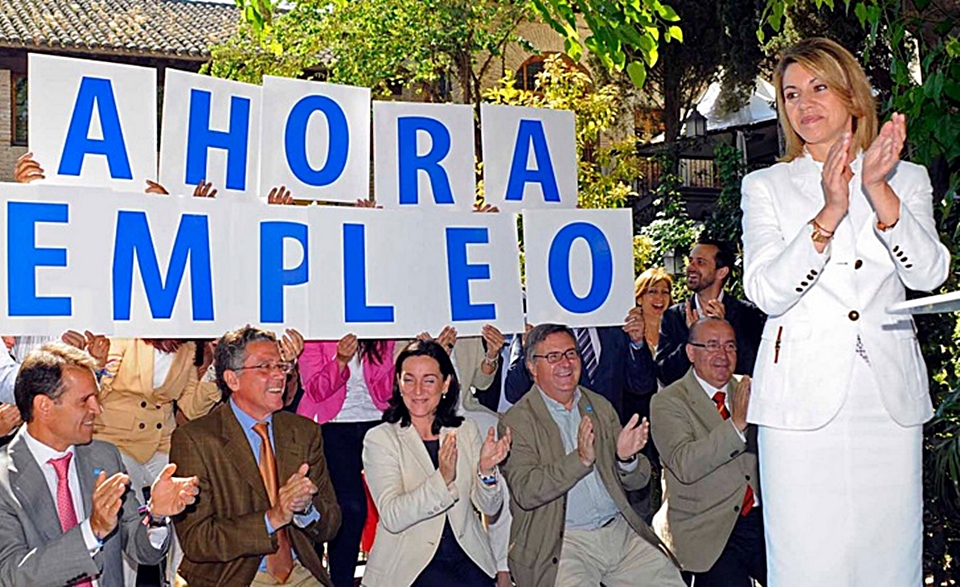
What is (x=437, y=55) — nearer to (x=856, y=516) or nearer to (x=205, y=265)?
(x=205, y=265)

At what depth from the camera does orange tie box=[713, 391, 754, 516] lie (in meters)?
6.32

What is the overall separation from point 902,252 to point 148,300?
144 inches

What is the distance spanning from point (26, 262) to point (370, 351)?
189cm

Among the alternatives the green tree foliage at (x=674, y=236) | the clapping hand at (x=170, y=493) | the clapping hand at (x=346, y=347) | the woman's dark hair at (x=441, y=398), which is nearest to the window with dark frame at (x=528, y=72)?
the green tree foliage at (x=674, y=236)

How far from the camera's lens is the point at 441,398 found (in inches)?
233

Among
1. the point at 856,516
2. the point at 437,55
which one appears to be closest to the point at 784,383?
the point at 856,516

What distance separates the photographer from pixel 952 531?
6523mm

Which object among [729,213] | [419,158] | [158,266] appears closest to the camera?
[158,266]

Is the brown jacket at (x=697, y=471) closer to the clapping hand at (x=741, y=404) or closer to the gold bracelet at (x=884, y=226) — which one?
the clapping hand at (x=741, y=404)

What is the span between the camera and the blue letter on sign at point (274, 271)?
19.7ft

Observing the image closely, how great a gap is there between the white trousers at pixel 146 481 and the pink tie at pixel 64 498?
3.39 ft

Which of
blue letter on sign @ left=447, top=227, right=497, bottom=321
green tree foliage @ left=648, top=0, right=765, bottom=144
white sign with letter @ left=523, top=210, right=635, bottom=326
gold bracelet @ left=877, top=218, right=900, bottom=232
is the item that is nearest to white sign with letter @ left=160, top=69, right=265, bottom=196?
blue letter on sign @ left=447, top=227, right=497, bottom=321

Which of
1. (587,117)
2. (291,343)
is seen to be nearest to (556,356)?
(291,343)

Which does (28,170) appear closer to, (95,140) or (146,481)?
(95,140)
